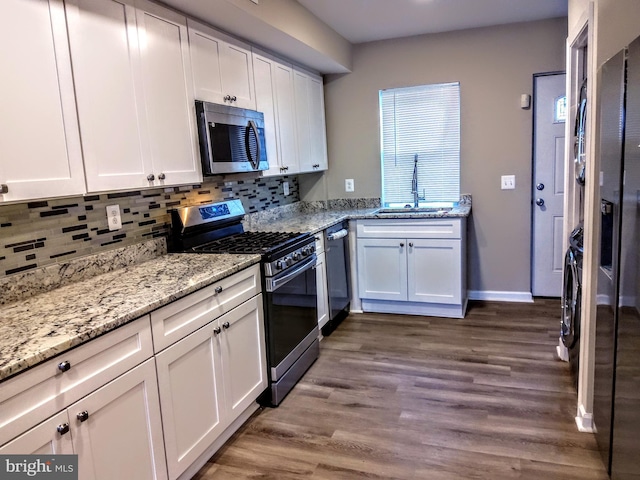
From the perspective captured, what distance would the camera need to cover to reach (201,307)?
79.9 inches

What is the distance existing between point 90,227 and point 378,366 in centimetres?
191

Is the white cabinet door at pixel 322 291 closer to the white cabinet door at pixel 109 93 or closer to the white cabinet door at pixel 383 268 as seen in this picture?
the white cabinet door at pixel 383 268

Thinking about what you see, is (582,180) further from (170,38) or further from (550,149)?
(170,38)

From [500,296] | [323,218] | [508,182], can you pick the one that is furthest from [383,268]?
[508,182]

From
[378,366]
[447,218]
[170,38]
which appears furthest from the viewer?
[447,218]

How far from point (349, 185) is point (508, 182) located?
142 centimetres

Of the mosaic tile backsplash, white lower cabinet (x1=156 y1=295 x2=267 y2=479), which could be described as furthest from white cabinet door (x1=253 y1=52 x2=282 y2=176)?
white lower cabinet (x1=156 y1=295 x2=267 y2=479)

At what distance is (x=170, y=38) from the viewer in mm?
2338

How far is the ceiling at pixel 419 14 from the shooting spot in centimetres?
328

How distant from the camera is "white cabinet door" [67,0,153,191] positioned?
186 centimetres

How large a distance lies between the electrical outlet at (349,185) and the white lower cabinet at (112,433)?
10.1 feet

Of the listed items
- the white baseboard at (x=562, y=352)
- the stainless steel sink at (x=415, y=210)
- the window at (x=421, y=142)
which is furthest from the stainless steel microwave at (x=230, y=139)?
the white baseboard at (x=562, y=352)

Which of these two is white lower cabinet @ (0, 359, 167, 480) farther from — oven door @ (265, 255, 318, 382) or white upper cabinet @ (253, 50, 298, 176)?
white upper cabinet @ (253, 50, 298, 176)

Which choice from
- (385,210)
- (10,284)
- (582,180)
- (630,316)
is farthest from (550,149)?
(10,284)
